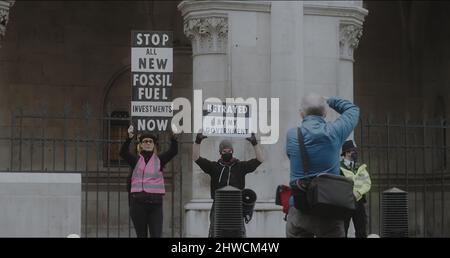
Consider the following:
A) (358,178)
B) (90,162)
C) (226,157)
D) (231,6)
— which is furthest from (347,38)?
(90,162)

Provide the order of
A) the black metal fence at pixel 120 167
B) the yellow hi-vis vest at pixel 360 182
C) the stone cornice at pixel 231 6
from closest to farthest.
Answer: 1. the yellow hi-vis vest at pixel 360 182
2. the stone cornice at pixel 231 6
3. the black metal fence at pixel 120 167

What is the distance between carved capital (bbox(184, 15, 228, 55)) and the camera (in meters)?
Result: 15.6

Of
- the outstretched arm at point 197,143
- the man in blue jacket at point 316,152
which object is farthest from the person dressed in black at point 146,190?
the man in blue jacket at point 316,152

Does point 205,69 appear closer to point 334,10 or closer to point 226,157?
point 334,10

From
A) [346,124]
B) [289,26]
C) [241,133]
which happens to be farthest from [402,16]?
[346,124]

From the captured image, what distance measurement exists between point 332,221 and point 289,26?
306 inches

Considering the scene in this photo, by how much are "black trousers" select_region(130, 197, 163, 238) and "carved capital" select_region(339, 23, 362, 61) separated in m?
5.56

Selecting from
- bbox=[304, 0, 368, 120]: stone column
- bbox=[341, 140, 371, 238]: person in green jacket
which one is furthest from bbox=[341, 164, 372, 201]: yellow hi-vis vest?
bbox=[304, 0, 368, 120]: stone column

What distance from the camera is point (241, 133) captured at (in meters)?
13.9

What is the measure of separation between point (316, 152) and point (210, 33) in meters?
7.68

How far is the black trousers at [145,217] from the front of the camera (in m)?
11.9

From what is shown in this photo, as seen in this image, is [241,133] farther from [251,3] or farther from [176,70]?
[176,70]

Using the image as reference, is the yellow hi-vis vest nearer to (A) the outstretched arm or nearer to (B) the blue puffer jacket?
(A) the outstretched arm

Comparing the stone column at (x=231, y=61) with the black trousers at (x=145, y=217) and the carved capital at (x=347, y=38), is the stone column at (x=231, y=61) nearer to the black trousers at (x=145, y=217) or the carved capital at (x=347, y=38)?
the carved capital at (x=347, y=38)
